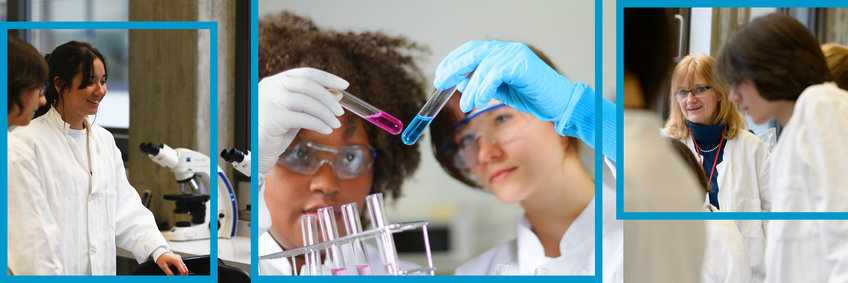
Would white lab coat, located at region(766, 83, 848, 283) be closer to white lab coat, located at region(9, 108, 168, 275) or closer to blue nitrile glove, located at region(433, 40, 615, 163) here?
blue nitrile glove, located at region(433, 40, 615, 163)

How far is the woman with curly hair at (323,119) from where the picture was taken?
157cm

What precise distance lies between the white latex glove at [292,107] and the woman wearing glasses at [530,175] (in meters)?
0.24

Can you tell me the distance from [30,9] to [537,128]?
142 centimetres

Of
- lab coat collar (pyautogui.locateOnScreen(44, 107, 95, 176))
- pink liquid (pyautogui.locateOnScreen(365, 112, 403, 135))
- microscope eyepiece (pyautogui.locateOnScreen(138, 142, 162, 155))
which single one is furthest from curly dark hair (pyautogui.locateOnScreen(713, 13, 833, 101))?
lab coat collar (pyautogui.locateOnScreen(44, 107, 95, 176))

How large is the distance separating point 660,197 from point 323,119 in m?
0.74

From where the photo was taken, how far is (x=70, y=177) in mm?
1518

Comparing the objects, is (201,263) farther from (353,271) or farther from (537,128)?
(537,128)

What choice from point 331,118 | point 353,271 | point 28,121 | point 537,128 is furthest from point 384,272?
point 28,121

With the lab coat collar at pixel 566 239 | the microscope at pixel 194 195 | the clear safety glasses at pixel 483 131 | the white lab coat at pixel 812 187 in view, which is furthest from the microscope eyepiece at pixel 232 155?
the white lab coat at pixel 812 187

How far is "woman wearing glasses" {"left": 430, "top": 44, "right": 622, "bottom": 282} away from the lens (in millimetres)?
1573

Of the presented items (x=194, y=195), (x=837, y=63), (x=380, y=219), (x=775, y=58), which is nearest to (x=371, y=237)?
(x=380, y=219)

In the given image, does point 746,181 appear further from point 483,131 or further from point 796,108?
point 483,131

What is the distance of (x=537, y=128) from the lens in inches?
62.0

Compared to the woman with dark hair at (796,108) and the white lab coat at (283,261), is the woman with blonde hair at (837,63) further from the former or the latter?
the white lab coat at (283,261)
